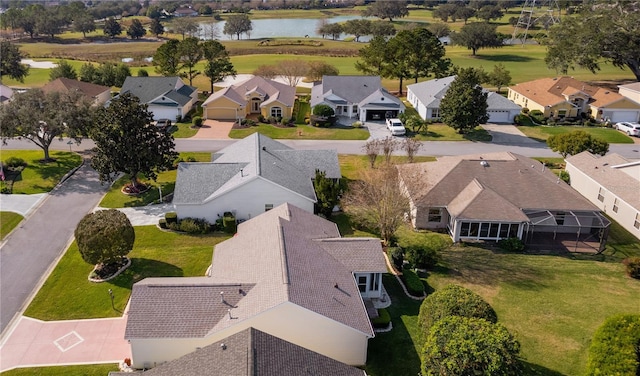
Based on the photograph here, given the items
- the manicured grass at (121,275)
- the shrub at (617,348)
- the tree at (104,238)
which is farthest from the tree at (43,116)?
the shrub at (617,348)

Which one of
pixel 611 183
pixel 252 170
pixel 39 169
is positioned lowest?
pixel 39 169

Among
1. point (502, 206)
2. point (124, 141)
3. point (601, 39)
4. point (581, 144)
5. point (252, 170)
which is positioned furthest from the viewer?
point (601, 39)

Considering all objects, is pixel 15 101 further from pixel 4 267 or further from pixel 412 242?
pixel 412 242

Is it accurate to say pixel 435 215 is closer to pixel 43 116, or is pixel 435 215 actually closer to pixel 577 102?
pixel 43 116

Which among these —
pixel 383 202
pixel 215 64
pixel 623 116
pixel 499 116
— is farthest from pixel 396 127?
pixel 215 64

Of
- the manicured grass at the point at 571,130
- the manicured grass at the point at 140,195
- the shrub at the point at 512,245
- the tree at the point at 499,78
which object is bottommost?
the shrub at the point at 512,245

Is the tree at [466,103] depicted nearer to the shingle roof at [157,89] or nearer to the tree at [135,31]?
the shingle roof at [157,89]

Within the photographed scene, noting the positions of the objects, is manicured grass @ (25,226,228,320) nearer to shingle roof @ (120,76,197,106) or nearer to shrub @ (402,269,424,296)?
shrub @ (402,269,424,296)
